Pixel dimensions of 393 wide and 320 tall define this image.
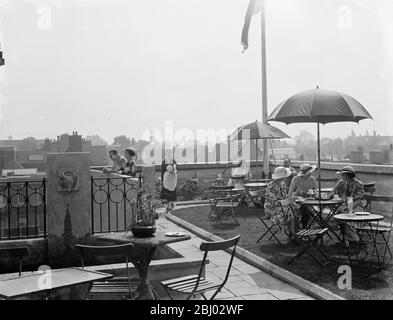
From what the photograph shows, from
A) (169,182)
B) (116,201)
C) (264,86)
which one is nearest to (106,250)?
(116,201)

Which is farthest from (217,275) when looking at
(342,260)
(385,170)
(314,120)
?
(385,170)

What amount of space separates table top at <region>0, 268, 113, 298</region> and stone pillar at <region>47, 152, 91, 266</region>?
7.25 feet

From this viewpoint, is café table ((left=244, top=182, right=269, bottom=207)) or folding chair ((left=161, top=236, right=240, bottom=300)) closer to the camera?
folding chair ((left=161, top=236, right=240, bottom=300))

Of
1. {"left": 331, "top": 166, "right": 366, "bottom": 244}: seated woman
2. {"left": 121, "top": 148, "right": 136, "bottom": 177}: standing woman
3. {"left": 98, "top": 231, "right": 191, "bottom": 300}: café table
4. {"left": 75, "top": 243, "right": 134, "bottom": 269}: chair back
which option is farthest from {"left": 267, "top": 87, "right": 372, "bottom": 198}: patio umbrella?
{"left": 75, "top": 243, "right": 134, "bottom": 269}: chair back

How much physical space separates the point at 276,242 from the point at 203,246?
4378mm

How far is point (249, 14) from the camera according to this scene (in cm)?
1677

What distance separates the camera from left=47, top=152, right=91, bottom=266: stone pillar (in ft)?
21.6

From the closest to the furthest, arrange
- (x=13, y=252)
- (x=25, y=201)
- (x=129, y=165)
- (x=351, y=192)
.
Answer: (x=13, y=252)
(x=25, y=201)
(x=351, y=192)
(x=129, y=165)

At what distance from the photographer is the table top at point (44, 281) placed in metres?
3.94

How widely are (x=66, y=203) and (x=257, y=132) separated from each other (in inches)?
288

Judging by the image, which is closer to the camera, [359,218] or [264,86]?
[359,218]

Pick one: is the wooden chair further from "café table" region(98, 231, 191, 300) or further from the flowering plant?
the flowering plant

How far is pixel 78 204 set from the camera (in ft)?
22.1

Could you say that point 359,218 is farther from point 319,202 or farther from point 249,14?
point 249,14
